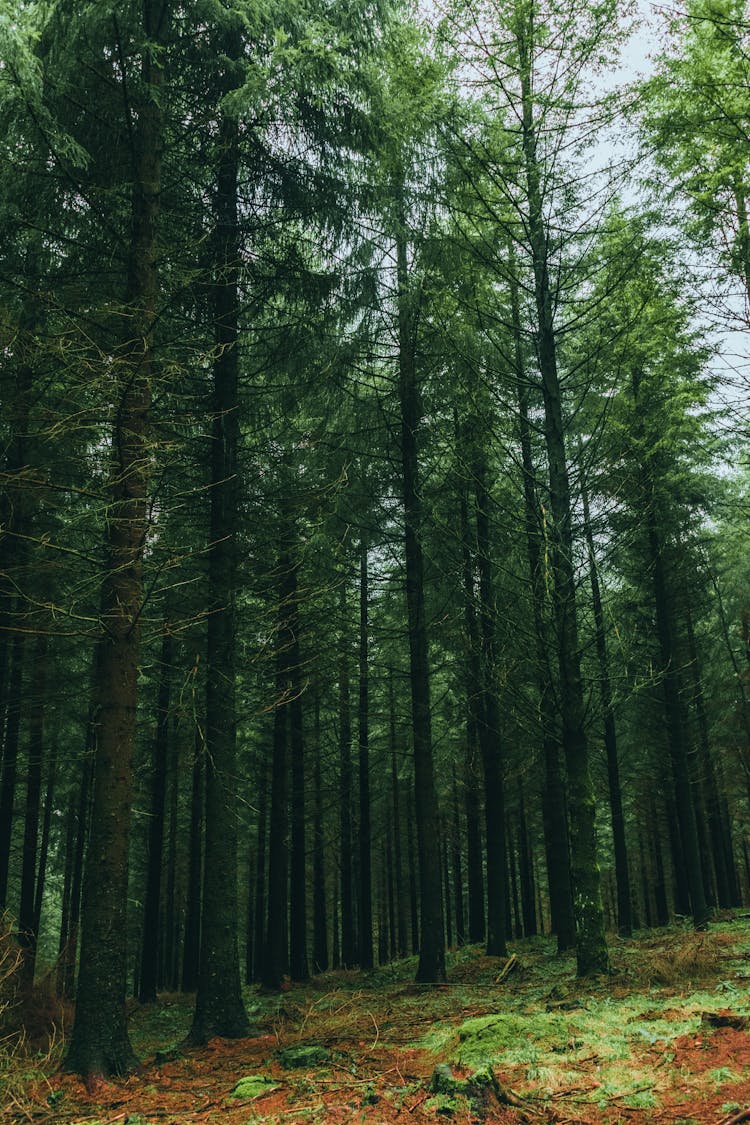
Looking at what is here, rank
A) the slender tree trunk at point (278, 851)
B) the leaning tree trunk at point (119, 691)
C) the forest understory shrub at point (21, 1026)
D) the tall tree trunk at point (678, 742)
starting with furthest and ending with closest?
the tall tree trunk at point (678, 742) → the slender tree trunk at point (278, 851) → the leaning tree trunk at point (119, 691) → the forest understory shrub at point (21, 1026)

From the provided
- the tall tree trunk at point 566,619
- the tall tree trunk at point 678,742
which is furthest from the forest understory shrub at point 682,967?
the tall tree trunk at point 678,742

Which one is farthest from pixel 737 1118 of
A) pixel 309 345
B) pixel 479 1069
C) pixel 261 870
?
pixel 261 870

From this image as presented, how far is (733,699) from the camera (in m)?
19.4

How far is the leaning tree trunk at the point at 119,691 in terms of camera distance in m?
6.06

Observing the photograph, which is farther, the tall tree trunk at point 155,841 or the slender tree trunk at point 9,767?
the tall tree trunk at point 155,841

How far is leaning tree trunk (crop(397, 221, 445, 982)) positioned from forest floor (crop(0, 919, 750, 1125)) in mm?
3414

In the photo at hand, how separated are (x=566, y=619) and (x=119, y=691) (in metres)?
5.56

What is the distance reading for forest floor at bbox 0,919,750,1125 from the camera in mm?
4125

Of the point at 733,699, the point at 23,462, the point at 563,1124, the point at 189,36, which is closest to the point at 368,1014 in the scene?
the point at 563,1124

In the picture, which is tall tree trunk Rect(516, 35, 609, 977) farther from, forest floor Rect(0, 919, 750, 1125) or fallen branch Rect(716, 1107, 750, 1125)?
fallen branch Rect(716, 1107, 750, 1125)

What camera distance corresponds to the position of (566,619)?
359 inches

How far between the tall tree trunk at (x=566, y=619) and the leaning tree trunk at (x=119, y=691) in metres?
4.91

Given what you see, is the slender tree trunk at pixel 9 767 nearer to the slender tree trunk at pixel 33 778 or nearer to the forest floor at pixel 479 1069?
the slender tree trunk at pixel 33 778

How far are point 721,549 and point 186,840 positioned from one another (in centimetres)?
2377
